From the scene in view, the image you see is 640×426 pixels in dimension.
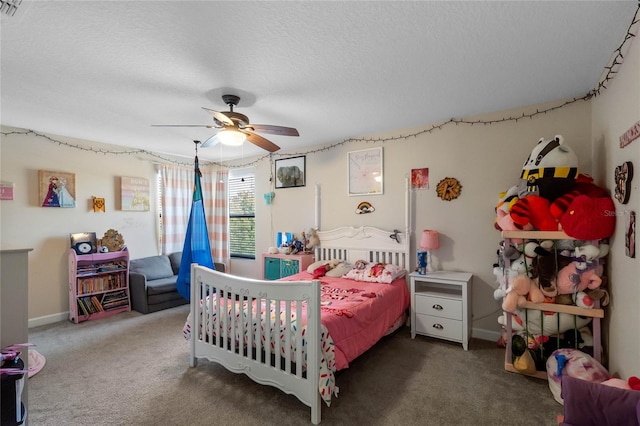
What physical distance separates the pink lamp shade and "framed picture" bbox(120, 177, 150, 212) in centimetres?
428

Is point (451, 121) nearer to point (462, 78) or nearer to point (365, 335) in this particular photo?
point (462, 78)

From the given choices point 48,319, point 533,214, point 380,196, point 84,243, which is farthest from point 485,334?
point 48,319

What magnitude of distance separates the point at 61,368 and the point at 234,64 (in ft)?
10.0

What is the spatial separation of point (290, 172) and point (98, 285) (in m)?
3.15

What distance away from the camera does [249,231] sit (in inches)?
216

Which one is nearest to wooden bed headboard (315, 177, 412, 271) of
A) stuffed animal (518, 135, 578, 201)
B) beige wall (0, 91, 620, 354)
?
beige wall (0, 91, 620, 354)

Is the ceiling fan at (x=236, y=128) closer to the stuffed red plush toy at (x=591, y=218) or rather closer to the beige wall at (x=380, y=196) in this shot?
the beige wall at (x=380, y=196)

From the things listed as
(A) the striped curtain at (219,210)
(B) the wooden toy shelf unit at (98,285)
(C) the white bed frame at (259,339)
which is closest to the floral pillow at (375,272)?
(C) the white bed frame at (259,339)

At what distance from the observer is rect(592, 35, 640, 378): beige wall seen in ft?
5.52

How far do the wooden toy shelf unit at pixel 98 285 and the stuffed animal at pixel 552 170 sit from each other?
4.98m

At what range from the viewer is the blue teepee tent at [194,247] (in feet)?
Answer: 13.2

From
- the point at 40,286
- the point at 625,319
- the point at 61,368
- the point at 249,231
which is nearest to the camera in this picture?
the point at 625,319

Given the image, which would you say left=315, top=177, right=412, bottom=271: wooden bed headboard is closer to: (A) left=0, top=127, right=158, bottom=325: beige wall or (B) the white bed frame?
(B) the white bed frame

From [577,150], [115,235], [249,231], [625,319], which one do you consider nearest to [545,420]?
[625,319]
